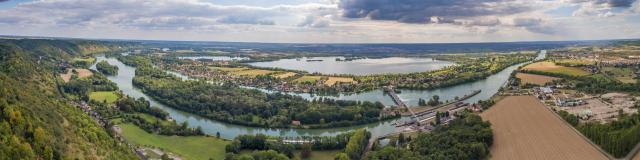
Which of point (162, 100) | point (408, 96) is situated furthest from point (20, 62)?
point (408, 96)

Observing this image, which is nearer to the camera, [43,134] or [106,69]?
[43,134]

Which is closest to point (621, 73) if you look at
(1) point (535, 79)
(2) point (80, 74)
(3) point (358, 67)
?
(1) point (535, 79)

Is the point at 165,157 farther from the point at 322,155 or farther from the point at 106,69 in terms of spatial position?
the point at 106,69

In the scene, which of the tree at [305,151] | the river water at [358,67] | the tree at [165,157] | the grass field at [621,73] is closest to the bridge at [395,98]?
the tree at [305,151]

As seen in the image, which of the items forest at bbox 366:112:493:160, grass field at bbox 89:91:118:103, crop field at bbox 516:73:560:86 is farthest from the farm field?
crop field at bbox 516:73:560:86

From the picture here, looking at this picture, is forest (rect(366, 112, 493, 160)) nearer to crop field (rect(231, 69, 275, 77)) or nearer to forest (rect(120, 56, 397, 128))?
forest (rect(120, 56, 397, 128))

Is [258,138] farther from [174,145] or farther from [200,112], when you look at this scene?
[200,112]

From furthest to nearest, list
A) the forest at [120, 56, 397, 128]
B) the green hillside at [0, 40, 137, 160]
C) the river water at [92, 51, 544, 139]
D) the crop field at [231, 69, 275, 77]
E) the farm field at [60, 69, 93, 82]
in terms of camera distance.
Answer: the crop field at [231, 69, 275, 77] → the farm field at [60, 69, 93, 82] → the forest at [120, 56, 397, 128] → the river water at [92, 51, 544, 139] → the green hillside at [0, 40, 137, 160]
